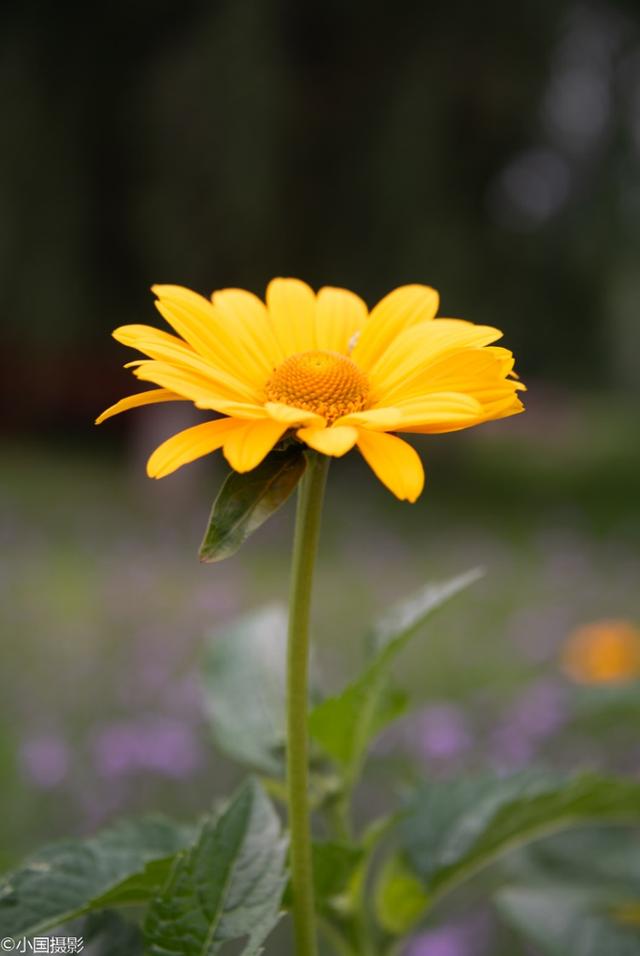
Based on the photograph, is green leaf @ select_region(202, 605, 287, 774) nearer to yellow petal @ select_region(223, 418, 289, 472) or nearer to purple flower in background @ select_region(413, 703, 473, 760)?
yellow petal @ select_region(223, 418, 289, 472)

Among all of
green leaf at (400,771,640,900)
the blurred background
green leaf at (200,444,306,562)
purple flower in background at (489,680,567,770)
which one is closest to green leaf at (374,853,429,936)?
green leaf at (400,771,640,900)

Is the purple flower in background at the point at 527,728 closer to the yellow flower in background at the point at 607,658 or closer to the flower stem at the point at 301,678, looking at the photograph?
the yellow flower in background at the point at 607,658

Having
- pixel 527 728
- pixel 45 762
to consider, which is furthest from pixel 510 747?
pixel 45 762

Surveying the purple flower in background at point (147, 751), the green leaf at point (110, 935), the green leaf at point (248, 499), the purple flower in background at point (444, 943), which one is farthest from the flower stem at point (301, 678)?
the purple flower in background at point (147, 751)

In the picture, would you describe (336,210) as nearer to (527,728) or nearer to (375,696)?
(527,728)

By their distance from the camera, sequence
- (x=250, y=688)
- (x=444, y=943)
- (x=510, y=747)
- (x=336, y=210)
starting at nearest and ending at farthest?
(x=250, y=688), (x=444, y=943), (x=510, y=747), (x=336, y=210)

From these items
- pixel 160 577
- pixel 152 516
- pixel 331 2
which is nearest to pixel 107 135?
pixel 331 2
